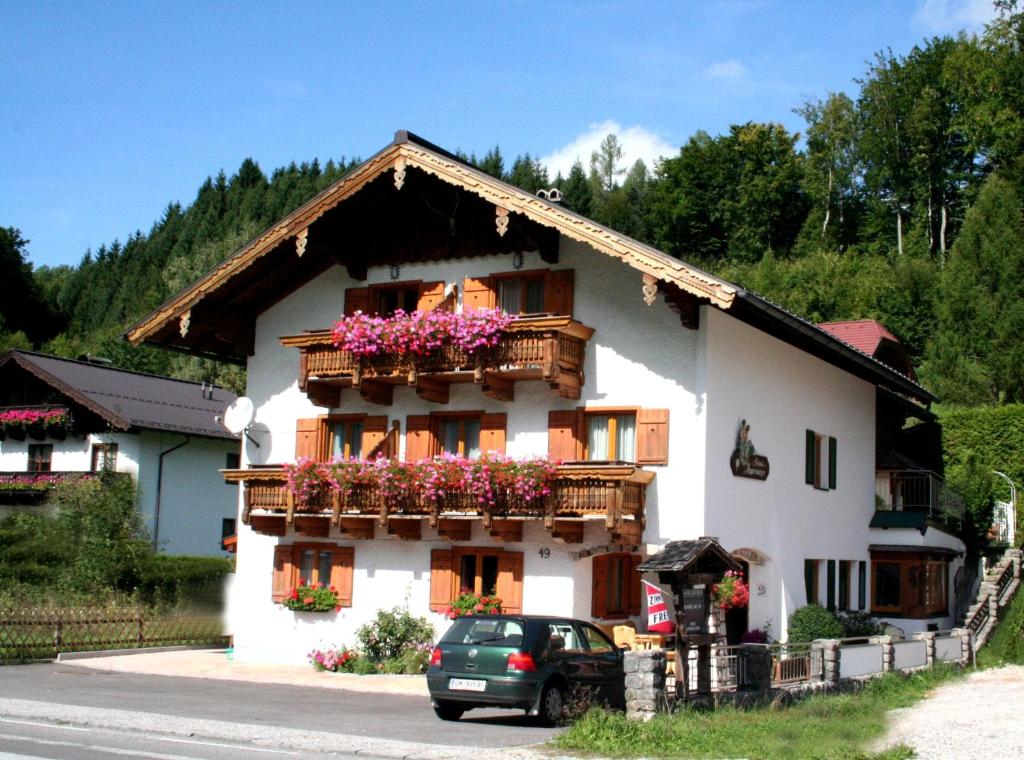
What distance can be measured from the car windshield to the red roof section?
2064 centimetres

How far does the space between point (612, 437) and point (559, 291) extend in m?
3.16

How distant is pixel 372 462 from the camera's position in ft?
84.2

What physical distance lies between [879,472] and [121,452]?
2448cm

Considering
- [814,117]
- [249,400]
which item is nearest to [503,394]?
[249,400]

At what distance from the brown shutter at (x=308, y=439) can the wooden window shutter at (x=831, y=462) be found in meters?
11.8

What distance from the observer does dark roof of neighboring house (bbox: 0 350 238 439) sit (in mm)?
41956

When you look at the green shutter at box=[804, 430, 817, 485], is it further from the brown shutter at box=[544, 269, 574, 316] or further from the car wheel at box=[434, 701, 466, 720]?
the car wheel at box=[434, 701, 466, 720]

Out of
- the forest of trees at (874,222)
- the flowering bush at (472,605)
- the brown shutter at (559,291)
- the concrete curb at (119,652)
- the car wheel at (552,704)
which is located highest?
the forest of trees at (874,222)

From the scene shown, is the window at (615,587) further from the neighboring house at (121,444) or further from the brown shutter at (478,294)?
the neighboring house at (121,444)

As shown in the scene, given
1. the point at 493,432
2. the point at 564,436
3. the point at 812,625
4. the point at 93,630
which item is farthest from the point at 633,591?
the point at 93,630

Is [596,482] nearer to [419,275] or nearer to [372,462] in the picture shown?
[372,462]

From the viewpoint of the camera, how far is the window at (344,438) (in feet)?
90.8

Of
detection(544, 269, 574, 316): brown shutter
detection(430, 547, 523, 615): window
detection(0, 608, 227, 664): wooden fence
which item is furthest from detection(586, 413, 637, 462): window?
detection(0, 608, 227, 664): wooden fence

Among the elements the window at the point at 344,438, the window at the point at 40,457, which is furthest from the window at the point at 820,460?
the window at the point at 40,457
